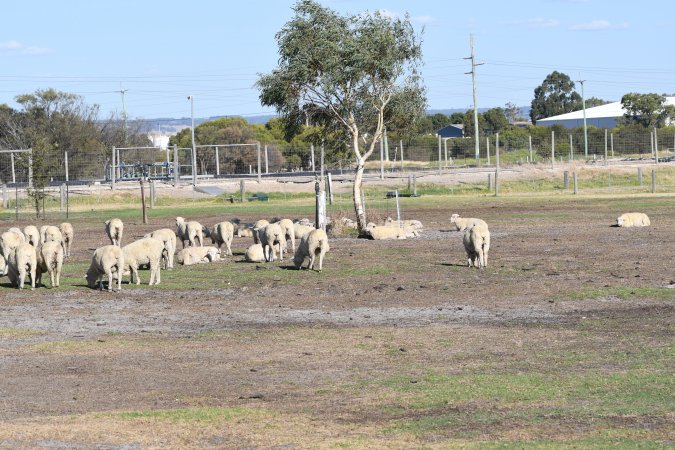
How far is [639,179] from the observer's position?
66.2 meters

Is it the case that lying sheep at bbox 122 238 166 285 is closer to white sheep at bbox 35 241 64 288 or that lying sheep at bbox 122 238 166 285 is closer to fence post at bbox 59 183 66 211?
white sheep at bbox 35 241 64 288

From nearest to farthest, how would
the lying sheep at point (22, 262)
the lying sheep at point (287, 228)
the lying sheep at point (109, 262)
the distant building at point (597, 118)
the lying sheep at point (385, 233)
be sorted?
1. the lying sheep at point (109, 262)
2. the lying sheep at point (22, 262)
3. the lying sheep at point (287, 228)
4. the lying sheep at point (385, 233)
5. the distant building at point (597, 118)

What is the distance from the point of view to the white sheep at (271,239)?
28500mm

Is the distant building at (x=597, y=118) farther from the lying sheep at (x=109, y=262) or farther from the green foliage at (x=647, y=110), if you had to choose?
the lying sheep at (x=109, y=262)

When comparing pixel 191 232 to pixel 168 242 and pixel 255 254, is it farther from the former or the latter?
pixel 168 242

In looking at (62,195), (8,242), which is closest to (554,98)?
(62,195)

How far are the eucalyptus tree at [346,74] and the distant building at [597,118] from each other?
97051 millimetres

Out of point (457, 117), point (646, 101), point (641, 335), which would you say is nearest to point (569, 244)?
point (641, 335)

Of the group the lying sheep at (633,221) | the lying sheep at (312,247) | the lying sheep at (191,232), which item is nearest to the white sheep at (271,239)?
the lying sheep at (312,247)

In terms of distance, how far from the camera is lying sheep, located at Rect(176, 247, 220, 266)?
94.7ft

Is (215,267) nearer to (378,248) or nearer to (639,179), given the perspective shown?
(378,248)

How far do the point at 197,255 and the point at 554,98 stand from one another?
147799 millimetres

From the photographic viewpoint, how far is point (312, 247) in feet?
86.8

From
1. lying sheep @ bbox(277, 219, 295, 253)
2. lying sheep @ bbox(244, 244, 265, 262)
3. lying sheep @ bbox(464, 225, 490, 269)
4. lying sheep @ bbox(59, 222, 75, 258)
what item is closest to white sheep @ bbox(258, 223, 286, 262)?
lying sheep @ bbox(244, 244, 265, 262)
